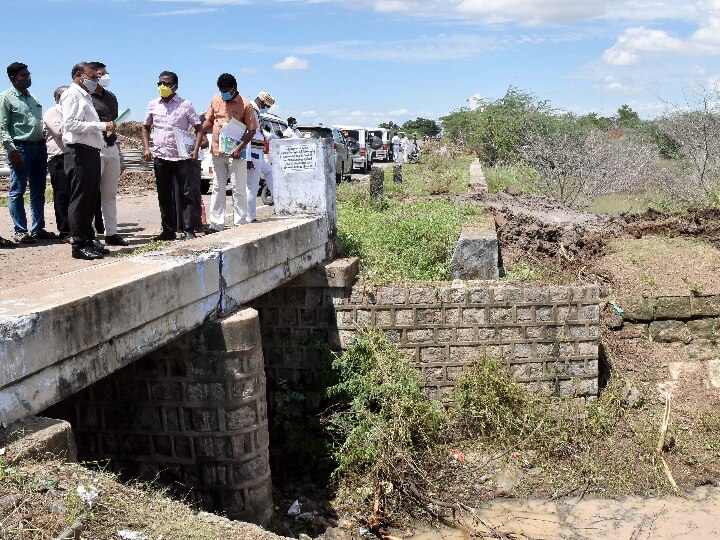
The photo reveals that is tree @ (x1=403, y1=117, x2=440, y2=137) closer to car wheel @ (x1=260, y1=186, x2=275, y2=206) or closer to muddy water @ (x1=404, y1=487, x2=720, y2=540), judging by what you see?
car wheel @ (x1=260, y1=186, x2=275, y2=206)

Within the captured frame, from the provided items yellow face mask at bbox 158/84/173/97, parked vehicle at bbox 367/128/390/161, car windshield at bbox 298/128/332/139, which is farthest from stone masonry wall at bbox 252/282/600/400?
parked vehicle at bbox 367/128/390/161

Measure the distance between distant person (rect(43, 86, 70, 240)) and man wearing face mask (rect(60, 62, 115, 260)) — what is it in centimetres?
158

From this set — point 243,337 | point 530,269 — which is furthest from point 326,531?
point 530,269

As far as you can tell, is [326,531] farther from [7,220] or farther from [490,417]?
[7,220]

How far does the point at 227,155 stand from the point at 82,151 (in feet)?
5.22

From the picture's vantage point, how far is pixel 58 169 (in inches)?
326

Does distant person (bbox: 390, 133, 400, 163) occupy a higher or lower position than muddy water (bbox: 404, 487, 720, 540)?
higher

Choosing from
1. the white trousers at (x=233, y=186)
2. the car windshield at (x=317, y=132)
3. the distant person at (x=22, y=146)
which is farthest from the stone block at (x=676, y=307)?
the car windshield at (x=317, y=132)

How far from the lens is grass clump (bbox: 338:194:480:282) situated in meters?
7.84

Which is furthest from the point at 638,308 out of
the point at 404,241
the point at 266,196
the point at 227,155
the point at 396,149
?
the point at 396,149

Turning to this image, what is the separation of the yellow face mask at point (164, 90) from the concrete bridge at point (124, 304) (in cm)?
181

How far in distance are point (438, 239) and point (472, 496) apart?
9.88 feet

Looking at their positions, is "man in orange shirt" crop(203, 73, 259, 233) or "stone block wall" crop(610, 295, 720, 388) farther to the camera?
"stone block wall" crop(610, 295, 720, 388)

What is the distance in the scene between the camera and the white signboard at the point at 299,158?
24.5 ft
